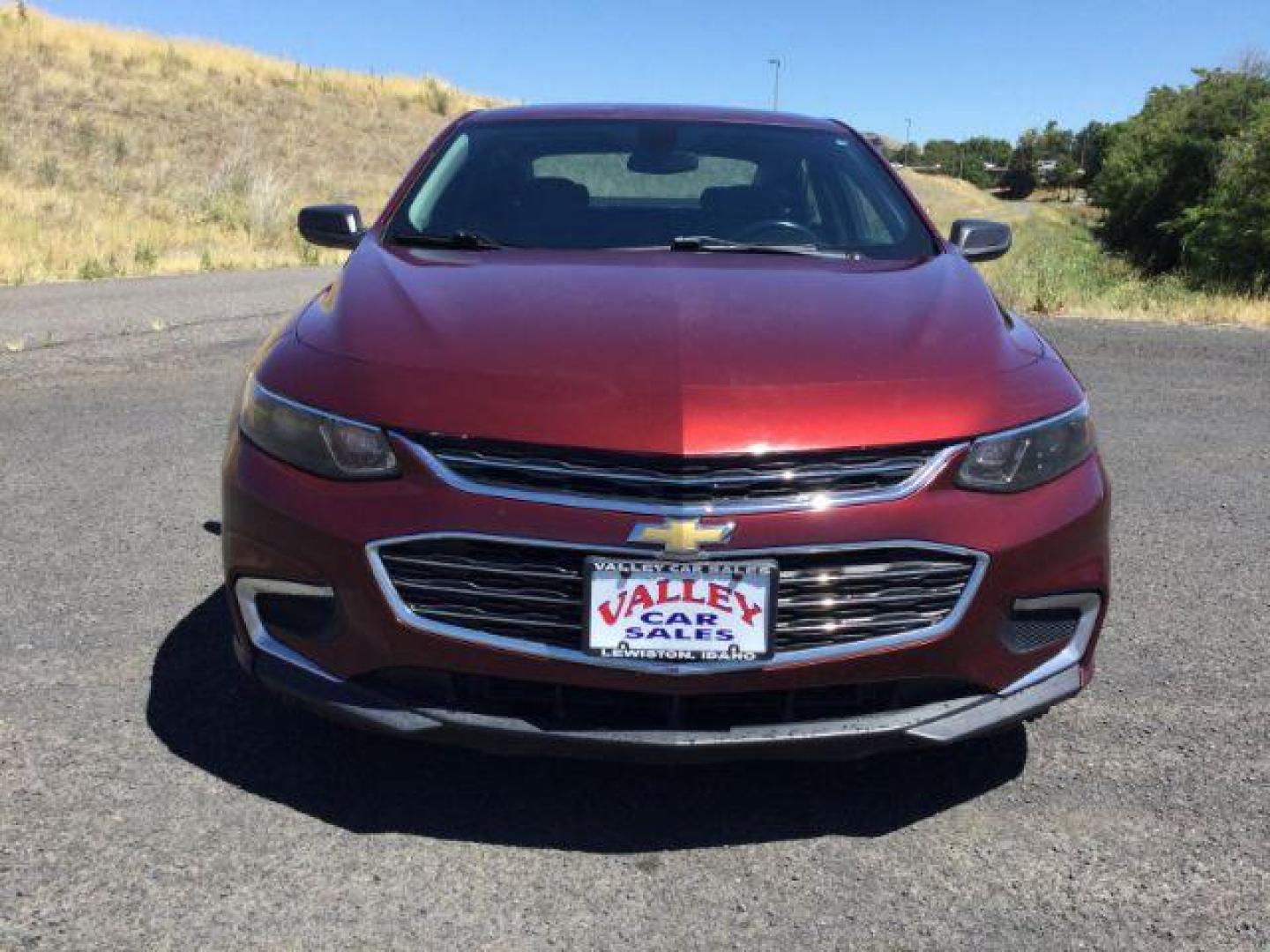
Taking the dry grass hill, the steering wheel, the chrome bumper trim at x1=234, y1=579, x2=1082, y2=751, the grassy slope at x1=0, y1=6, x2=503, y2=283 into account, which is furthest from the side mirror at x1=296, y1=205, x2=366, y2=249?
the grassy slope at x1=0, y1=6, x2=503, y2=283

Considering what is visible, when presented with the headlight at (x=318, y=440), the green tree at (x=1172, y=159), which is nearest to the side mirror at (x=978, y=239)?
the headlight at (x=318, y=440)

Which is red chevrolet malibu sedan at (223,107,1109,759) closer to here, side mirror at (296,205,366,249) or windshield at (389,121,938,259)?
windshield at (389,121,938,259)

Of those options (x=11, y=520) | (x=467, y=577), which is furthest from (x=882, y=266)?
(x=11, y=520)

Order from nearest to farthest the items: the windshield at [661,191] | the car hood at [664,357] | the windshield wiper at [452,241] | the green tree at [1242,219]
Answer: the car hood at [664,357] < the windshield wiper at [452,241] < the windshield at [661,191] < the green tree at [1242,219]

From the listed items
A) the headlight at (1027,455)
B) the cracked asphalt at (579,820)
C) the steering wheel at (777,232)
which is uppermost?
the steering wheel at (777,232)

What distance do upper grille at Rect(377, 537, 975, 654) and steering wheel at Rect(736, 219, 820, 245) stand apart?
1.50m

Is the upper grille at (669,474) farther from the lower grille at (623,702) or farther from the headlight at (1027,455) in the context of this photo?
the lower grille at (623,702)

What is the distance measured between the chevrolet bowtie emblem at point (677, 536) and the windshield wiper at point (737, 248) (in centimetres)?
140

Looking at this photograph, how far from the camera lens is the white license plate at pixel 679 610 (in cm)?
224

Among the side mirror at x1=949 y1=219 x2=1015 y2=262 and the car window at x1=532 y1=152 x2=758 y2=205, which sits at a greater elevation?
the car window at x1=532 y1=152 x2=758 y2=205

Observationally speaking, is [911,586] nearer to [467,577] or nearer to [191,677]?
[467,577]

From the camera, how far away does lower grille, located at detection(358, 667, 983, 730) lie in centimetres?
235

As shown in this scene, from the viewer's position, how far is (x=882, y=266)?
10.9 feet

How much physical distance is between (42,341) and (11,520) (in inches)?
178
